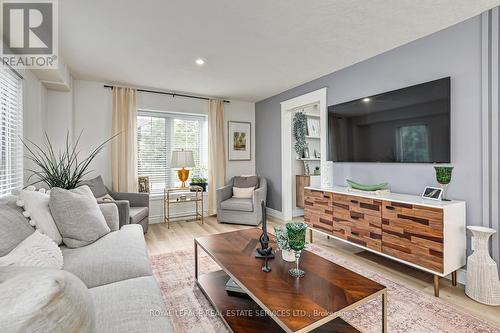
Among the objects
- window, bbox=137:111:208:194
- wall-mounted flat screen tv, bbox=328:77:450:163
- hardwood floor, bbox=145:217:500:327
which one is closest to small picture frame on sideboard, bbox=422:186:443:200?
wall-mounted flat screen tv, bbox=328:77:450:163

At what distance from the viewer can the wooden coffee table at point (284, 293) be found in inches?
45.1

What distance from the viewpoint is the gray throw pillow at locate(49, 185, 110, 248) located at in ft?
6.04

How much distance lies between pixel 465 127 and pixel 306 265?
198 cm

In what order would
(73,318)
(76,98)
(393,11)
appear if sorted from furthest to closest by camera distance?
(76,98), (393,11), (73,318)

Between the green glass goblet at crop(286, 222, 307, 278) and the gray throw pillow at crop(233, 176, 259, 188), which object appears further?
the gray throw pillow at crop(233, 176, 259, 188)

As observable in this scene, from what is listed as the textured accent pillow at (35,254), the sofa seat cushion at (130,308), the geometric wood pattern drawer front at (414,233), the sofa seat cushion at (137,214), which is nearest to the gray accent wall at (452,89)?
the geometric wood pattern drawer front at (414,233)

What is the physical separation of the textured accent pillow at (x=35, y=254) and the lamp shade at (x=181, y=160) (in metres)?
2.72

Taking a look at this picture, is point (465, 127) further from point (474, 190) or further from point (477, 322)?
point (477, 322)

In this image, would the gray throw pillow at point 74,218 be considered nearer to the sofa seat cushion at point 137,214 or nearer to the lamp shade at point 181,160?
the sofa seat cushion at point 137,214

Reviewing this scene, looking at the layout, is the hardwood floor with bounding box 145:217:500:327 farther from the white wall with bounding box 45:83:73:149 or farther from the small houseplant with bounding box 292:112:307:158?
the white wall with bounding box 45:83:73:149

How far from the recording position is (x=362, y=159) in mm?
3117

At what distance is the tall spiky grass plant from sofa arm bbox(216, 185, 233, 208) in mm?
1980

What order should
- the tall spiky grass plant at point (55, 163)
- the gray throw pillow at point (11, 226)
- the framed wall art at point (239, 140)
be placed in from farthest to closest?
the framed wall art at point (239, 140) → the tall spiky grass plant at point (55, 163) → the gray throw pillow at point (11, 226)

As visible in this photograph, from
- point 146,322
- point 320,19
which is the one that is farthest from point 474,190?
point 146,322
